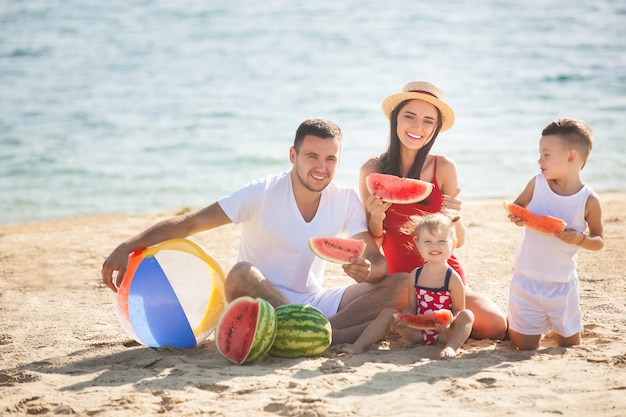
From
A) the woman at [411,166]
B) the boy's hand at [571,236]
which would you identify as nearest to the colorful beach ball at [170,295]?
the woman at [411,166]

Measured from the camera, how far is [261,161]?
1457cm

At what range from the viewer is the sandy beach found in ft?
13.5

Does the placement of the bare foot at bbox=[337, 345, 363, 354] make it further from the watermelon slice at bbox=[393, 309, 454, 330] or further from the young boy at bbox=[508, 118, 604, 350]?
the young boy at bbox=[508, 118, 604, 350]

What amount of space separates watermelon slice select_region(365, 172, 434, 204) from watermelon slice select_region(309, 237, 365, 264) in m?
0.49

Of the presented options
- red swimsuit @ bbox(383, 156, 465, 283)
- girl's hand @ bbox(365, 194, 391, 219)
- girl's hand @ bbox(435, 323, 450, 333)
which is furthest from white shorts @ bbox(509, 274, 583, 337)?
girl's hand @ bbox(365, 194, 391, 219)

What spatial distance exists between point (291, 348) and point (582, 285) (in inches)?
128

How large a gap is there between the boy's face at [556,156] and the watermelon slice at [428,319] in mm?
1239

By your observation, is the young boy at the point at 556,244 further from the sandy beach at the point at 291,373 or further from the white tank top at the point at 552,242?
the sandy beach at the point at 291,373

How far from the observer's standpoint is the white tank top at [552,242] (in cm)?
518

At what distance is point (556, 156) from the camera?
16.8 ft

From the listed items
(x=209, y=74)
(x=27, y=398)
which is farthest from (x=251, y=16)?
(x=27, y=398)

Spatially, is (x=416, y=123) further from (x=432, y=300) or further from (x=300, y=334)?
(x=300, y=334)

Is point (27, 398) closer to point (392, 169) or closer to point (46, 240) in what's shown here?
point (392, 169)

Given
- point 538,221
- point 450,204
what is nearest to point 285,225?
point 450,204
